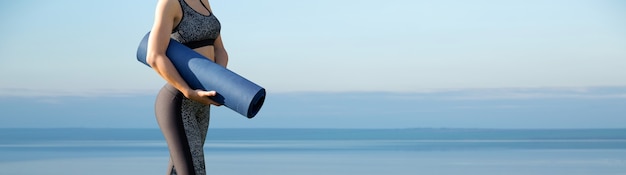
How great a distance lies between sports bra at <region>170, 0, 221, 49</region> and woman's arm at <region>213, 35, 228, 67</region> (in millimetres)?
144

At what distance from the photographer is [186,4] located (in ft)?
13.3

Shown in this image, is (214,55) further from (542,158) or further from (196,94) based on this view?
(542,158)

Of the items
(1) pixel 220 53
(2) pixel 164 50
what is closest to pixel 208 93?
(2) pixel 164 50

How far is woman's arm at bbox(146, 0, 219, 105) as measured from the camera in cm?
394

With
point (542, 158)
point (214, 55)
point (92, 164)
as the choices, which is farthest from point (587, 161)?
point (214, 55)

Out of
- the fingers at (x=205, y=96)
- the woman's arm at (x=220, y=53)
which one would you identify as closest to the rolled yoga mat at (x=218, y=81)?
the fingers at (x=205, y=96)

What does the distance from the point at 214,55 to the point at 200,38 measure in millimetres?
185

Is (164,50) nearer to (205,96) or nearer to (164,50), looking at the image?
(164,50)

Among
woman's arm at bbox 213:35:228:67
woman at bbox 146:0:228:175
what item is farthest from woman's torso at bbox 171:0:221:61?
woman's arm at bbox 213:35:228:67

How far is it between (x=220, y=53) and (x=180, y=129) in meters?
0.43

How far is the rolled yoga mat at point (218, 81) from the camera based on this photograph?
389 centimetres

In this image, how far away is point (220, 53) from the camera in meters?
4.28

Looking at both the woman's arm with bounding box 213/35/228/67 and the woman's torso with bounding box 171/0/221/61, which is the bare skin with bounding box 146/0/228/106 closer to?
the woman's torso with bounding box 171/0/221/61

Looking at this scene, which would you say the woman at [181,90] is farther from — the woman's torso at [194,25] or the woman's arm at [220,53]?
the woman's arm at [220,53]
